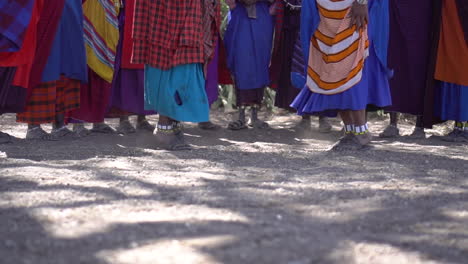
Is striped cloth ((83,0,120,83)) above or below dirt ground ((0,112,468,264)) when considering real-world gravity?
above

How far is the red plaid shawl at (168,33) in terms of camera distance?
195 inches

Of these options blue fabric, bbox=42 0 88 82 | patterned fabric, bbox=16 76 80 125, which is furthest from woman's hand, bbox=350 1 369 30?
patterned fabric, bbox=16 76 80 125

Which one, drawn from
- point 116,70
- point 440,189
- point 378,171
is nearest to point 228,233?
point 440,189

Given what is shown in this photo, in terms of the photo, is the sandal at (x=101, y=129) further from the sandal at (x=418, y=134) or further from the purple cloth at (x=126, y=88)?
the sandal at (x=418, y=134)

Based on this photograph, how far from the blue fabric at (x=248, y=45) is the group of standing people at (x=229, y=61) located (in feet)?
0.03

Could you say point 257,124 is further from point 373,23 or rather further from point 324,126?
point 373,23

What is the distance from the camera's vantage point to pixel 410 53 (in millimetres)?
→ 6133

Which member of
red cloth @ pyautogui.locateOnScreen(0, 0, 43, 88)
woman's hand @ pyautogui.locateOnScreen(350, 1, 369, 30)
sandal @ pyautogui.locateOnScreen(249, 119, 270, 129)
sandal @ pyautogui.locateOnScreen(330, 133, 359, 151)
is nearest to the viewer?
woman's hand @ pyautogui.locateOnScreen(350, 1, 369, 30)

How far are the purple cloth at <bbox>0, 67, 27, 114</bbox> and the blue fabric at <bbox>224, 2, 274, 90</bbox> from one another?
207cm

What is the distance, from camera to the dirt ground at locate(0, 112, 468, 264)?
250 cm

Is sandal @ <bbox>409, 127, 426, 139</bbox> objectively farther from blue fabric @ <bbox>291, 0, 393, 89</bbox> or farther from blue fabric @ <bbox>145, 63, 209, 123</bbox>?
blue fabric @ <bbox>145, 63, 209, 123</bbox>

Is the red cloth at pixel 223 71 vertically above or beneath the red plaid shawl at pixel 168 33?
beneath

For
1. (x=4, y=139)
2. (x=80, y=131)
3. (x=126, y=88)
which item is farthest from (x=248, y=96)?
(x=4, y=139)

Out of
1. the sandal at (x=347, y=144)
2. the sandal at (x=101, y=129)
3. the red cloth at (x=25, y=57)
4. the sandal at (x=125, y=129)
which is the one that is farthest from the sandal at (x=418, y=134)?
the red cloth at (x=25, y=57)
